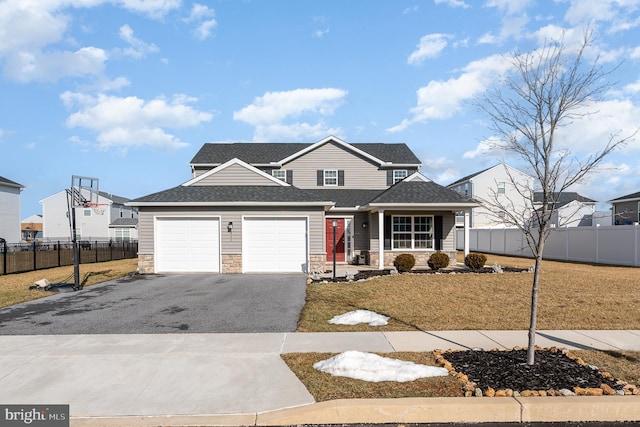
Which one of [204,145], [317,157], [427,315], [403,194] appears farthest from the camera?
[204,145]

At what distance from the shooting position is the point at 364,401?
179 inches

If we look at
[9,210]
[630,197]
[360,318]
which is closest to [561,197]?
[630,197]

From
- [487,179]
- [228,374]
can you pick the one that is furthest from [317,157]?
[487,179]

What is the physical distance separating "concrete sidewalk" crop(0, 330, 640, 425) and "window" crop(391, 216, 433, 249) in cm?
1161

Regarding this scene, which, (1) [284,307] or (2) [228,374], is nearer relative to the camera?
(2) [228,374]

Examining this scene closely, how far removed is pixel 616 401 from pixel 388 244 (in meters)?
14.6

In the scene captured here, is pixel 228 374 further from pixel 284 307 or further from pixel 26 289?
pixel 26 289

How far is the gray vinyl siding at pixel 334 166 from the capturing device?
23.6 meters

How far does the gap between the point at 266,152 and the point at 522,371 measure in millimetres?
22142

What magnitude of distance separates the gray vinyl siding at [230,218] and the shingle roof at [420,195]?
3.03 m

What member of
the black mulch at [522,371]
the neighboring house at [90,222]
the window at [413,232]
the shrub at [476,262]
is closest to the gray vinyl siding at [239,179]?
the window at [413,232]

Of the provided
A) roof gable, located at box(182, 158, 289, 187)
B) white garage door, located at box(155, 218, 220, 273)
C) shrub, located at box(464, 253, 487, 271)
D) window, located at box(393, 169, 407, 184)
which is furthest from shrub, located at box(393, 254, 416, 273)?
window, located at box(393, 169, 407, 184)

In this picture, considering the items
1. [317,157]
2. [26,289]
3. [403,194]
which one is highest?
[317,157]

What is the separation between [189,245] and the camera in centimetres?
1702
